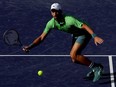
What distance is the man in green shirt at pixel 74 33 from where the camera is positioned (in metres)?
13.9

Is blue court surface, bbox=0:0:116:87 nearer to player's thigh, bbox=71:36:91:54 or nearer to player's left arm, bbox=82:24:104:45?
player's thigh, bbox=71:36:91:54

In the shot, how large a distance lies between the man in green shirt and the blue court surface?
1.49 ft

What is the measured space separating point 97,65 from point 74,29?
1.32m

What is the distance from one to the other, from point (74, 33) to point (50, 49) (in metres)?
2.19

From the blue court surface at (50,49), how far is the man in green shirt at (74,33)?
454mm

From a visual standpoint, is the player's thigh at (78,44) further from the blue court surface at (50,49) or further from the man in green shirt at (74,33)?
the blue court surface at (50,49)

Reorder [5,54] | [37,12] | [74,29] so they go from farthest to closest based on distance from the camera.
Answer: [37,12]
[5,54]
[74,29]

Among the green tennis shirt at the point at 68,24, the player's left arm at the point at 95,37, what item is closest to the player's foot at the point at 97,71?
the green tennis shirt at the point at 68,24

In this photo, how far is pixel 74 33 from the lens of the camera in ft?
48.0

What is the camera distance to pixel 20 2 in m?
19.5

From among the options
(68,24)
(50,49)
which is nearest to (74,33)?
(68,24)

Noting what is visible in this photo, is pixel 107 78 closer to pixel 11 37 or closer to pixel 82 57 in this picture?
pixel 82 57

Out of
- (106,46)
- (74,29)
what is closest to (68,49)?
(106,46)

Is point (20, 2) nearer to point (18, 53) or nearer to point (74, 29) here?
point (18, 53)
